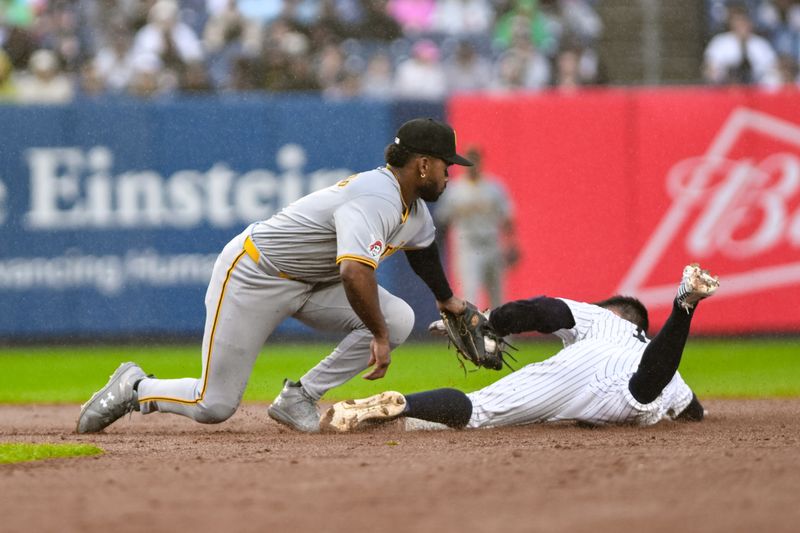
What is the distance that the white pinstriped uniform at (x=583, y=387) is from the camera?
6836 millimetres

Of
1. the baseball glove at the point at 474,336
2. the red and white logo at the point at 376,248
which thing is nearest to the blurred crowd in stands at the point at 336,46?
the baseball glove at the point at 474,336

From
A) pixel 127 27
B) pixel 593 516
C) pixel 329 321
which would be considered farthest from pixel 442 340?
pixel 593 516

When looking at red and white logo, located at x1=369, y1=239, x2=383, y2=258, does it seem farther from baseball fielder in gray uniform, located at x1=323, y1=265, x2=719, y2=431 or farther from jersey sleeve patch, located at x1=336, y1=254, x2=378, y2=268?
baseball fielder in gray uniform, located at x1=323, y1=265, x2=719, y2=431

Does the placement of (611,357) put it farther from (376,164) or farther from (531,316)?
(376,164)

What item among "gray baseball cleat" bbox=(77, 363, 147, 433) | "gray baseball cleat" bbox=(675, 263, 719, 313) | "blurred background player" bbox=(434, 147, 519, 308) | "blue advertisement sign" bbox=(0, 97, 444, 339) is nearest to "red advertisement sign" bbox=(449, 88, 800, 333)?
"blurred background player" bbox=(434, 147, 519, 308)

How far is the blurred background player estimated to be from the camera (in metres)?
12.8

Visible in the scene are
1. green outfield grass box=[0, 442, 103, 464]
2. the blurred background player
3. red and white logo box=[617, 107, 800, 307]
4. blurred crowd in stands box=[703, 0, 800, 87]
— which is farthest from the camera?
blurred crowd in stands box=[703, 0, 800, 87]

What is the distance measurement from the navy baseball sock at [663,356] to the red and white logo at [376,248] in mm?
1501

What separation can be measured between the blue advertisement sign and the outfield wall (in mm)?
16

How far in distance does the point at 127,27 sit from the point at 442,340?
5.56 meters

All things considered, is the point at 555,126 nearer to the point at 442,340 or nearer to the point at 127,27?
the point at 442,340

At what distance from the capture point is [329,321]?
704 cm

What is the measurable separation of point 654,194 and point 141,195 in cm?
564

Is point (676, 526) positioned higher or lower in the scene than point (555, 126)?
lower
